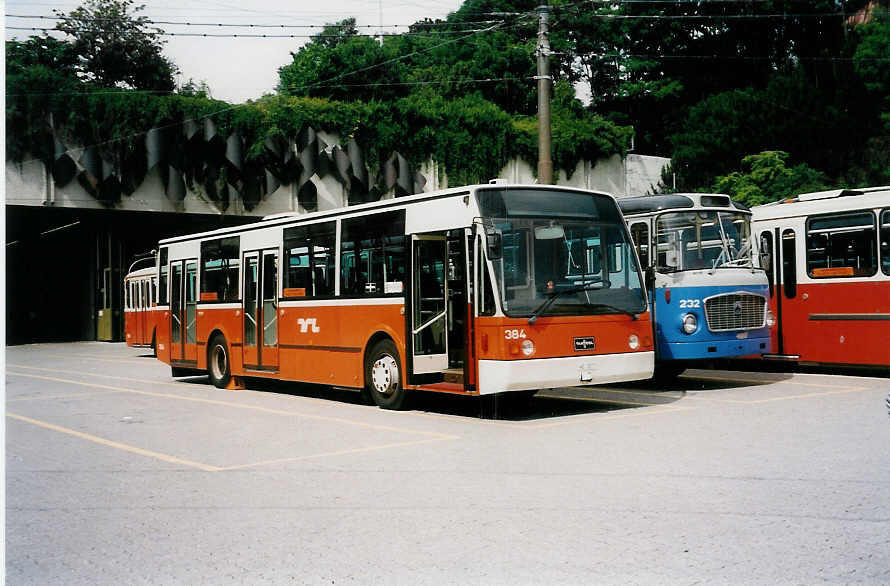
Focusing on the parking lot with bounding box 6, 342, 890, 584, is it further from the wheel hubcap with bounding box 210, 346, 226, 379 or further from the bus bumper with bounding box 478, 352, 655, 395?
the wheel hubcap with bounding box 210, 346, 226, 379

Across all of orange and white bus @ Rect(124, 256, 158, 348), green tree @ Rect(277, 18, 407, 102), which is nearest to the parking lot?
orange and white bus @ Rect(124, 256, 158, 348)

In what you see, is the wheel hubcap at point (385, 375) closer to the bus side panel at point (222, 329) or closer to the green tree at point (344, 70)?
the bus side panel at point (222, 329)

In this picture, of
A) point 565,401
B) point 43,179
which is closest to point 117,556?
point 565,401

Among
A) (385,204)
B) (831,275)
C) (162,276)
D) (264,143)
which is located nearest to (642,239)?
(831,275)

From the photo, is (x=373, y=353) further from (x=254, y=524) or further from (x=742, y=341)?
(x=254, y=524)

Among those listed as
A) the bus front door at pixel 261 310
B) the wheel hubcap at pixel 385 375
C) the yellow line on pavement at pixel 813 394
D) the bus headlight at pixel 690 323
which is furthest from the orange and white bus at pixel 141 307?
the yellow line on pavement at pixel 813 394

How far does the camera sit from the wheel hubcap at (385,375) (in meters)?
13.8

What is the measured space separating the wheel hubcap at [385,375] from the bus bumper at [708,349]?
4.38 m

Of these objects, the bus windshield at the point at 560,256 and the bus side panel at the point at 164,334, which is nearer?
the bus windshield at the point at 560,256

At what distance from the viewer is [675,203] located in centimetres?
1609

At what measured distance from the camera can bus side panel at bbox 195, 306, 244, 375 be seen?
18.0 meters

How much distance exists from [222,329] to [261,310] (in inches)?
63.6

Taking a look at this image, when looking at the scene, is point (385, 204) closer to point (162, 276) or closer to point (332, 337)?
point (332, 337)

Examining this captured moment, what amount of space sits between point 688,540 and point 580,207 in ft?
24.4
